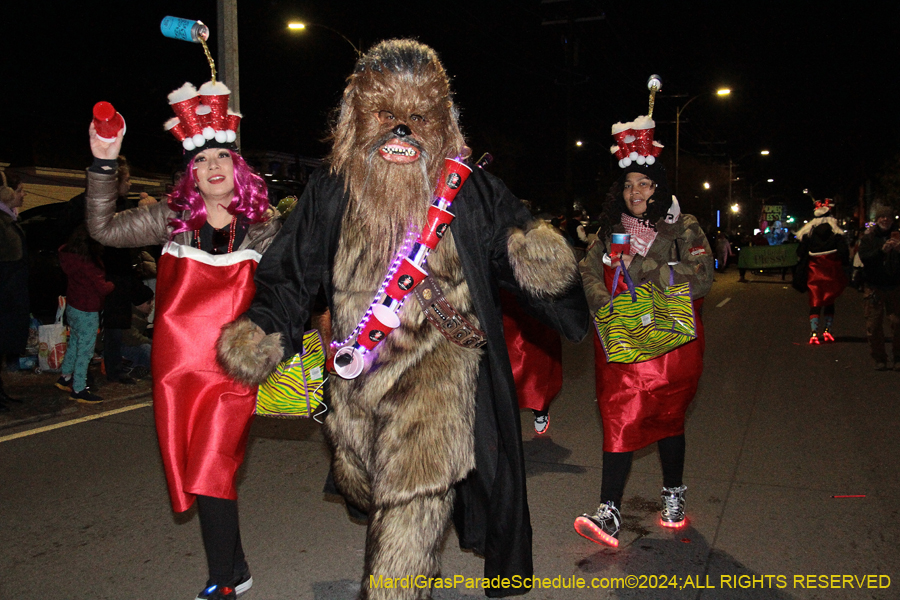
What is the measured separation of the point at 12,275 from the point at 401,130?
521 cm

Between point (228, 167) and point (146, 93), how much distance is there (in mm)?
23871

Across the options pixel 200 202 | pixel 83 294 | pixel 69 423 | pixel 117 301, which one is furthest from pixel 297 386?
pixel 117 301

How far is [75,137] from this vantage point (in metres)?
23.9

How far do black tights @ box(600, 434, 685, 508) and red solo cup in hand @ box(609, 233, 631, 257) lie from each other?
1000 mm

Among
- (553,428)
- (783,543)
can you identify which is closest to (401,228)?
(783,543)

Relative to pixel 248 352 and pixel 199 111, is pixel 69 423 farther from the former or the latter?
pixel 248 352

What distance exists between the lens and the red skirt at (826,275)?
402 inches

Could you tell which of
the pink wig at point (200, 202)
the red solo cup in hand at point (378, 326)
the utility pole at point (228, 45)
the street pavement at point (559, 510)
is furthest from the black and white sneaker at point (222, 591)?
the utility pole at point (228, 45)

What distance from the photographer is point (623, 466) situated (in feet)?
12.8

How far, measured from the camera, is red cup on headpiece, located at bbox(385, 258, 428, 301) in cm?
266

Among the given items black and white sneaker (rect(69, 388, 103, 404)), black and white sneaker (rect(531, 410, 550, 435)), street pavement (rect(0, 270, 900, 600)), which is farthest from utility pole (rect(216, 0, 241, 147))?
black and white sneaker (rect(531, 410, 550, 435))

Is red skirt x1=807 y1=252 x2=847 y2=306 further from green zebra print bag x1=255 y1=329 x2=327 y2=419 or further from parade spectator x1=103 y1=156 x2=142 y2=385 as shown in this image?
green zebra print bag x1=255 y1=329 x2=327 y2=419

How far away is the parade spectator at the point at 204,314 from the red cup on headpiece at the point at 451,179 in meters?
0.90

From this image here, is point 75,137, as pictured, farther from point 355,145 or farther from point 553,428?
point 355,145
